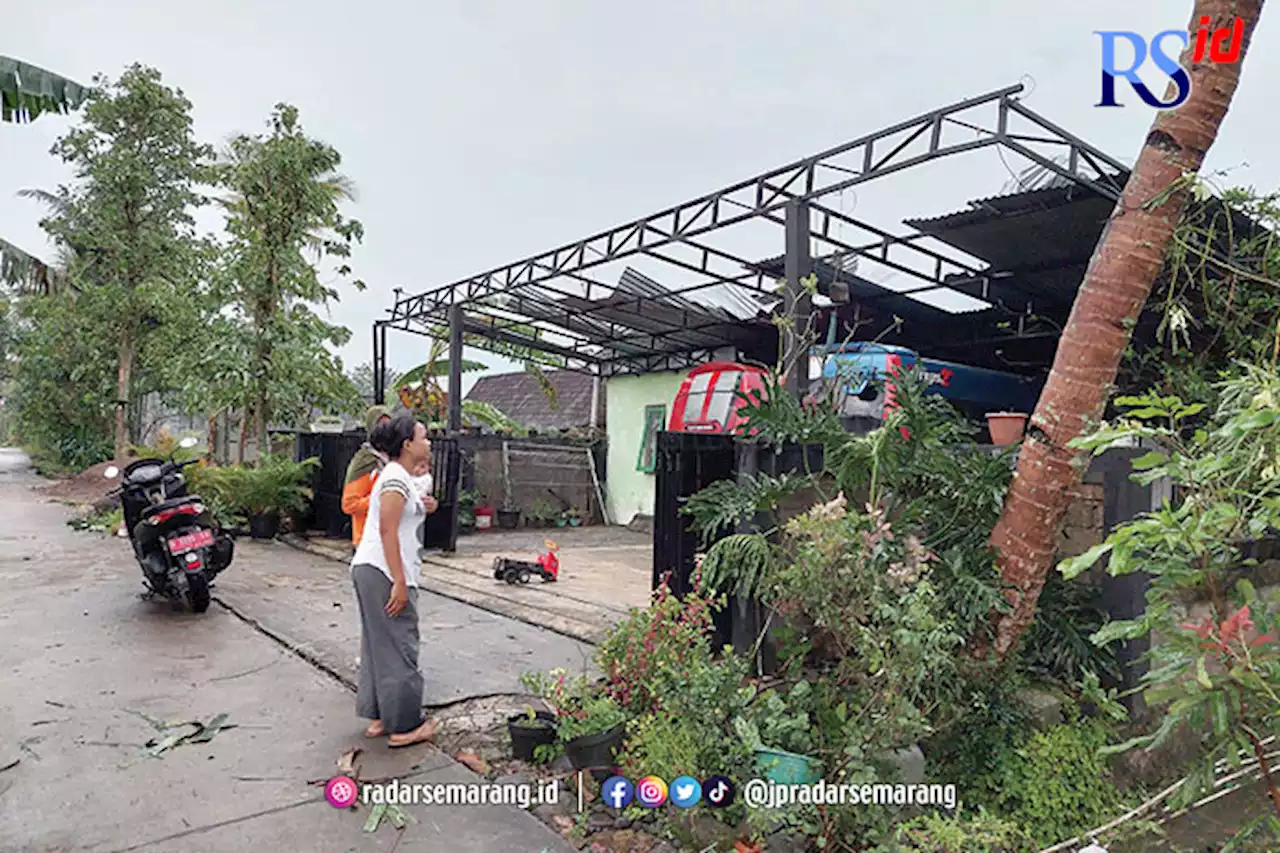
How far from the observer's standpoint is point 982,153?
6523 millimetres

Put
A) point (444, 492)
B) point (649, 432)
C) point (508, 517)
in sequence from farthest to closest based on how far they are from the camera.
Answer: point (649, 432)
point (508, 517)
point (444, 492)

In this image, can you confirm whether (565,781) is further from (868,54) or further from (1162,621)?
(868,54)

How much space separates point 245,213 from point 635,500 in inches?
313

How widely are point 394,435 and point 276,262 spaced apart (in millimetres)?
8702

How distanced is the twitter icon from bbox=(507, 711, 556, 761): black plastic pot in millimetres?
706

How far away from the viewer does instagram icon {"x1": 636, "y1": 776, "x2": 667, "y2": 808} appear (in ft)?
9.43

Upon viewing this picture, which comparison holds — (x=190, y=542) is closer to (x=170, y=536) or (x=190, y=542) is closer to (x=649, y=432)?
(x=170, y=536)

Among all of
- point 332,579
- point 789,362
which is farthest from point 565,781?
point 332,579

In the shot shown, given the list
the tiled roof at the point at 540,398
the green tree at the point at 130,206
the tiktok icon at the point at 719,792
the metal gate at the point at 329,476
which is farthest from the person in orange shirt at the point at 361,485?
the tiled roof at the point at 540,398

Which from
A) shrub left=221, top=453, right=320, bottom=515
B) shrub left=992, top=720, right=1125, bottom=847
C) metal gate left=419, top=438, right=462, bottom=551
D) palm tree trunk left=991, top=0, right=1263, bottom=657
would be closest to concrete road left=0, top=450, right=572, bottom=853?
shrub left=992, top=720, right=1125, bottom=847

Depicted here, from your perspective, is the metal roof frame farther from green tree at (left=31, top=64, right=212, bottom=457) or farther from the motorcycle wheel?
the motorcycle wheel

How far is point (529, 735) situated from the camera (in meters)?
3.32

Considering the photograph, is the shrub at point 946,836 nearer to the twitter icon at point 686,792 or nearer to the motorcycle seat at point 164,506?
the twitter icon at point 686,792

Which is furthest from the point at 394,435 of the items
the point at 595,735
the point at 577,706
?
the point at 595,735
